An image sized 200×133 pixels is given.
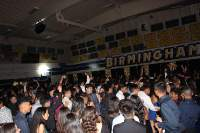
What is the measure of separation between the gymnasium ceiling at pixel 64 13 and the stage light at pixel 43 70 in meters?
2.27

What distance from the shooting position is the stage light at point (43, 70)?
1814 cm

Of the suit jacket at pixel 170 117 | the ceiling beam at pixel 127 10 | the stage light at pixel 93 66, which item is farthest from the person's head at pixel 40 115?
the stage light at pixel 93 66

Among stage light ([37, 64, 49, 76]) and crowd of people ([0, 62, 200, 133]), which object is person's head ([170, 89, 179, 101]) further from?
stage light ([37, 64, 49, 76])

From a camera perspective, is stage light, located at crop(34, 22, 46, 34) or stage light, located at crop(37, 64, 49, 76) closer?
stage light, located at crop(34, 22, 46, 34)

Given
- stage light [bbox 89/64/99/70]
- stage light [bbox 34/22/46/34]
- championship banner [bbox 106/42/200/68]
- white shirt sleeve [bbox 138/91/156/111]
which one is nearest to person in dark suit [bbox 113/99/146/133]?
white shirt sleeve [bbox 138/91/156/111]

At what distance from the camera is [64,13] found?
14047 millimetres

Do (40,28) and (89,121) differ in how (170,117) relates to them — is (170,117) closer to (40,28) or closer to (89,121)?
(89,121)

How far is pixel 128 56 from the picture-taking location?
16031 millimetres

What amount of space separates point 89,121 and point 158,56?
39.7 ft

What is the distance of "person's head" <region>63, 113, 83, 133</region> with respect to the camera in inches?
112

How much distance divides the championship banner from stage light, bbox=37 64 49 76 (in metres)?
5.38

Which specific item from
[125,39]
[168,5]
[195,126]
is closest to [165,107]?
[195,126]

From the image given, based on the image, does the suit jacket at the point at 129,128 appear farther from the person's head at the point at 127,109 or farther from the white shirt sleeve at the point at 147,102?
the white shirt sleeve at the point at 147,102

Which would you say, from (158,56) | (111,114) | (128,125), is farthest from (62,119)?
(158,56)
